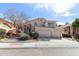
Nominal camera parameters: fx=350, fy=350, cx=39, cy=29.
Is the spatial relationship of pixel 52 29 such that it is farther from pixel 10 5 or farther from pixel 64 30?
pixel 10 5

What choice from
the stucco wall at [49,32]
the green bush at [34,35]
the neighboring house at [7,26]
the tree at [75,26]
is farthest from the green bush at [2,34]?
the tree at [75,26]

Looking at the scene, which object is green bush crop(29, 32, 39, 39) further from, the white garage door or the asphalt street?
the asphalt street

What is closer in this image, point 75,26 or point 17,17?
point 17,17

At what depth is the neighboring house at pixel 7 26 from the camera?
23.5 feet

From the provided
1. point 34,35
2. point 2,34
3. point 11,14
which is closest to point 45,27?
point 34,35

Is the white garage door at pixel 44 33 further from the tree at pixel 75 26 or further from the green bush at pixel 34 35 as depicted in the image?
the tree at pixel 75 26

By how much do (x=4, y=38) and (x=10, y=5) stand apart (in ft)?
2.26

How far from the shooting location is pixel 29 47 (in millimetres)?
7188

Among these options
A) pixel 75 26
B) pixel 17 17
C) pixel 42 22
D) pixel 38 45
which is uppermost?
pixel 17 17

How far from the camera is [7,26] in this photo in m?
7.19

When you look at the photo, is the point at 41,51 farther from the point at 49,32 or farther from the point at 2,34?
the point at 2,34

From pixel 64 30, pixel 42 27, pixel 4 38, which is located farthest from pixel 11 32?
pixel 64 30

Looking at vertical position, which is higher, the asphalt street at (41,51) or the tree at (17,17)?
the tree at (17,17)

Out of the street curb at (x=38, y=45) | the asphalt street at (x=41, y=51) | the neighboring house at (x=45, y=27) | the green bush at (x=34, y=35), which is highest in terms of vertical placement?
the neighboring house at (x=45, y=27)
